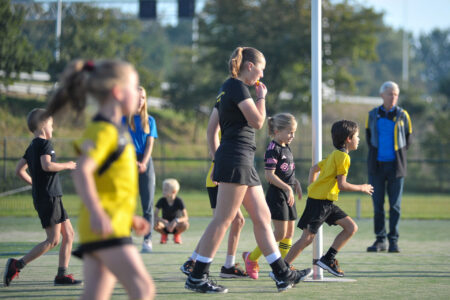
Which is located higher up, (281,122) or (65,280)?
(281,122)

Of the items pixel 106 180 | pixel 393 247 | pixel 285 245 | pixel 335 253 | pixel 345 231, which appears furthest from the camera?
pixel 393 247

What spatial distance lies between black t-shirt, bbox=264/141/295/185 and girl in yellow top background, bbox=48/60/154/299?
281cm

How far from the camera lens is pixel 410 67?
106 meters

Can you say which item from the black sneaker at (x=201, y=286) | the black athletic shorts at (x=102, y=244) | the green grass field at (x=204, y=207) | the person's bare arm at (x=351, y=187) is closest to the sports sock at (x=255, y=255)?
the black sneaker at (x=201, y=286)

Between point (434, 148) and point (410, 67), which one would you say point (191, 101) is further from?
point (410, 67)

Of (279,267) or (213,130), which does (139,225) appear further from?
(213,130)

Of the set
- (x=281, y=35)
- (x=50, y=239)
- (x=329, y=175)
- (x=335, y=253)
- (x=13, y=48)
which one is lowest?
(x=335, y=253)

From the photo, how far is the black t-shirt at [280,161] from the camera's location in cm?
646

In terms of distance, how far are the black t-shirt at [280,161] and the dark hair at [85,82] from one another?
115 inches

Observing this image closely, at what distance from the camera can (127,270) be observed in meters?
3.50

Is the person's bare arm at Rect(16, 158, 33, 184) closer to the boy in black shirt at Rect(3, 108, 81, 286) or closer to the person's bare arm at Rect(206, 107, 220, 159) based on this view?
the boy in black shirt at Rect(3, 108, 81, 286)

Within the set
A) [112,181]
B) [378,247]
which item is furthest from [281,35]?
[112,181]

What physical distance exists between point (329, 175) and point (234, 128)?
48.1 inches

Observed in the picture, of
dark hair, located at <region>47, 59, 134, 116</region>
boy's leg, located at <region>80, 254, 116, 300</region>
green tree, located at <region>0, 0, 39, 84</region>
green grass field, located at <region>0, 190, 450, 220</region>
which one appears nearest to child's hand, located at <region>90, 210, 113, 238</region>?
boy's leg, located at <region>80, 254, 116, 300</region>
